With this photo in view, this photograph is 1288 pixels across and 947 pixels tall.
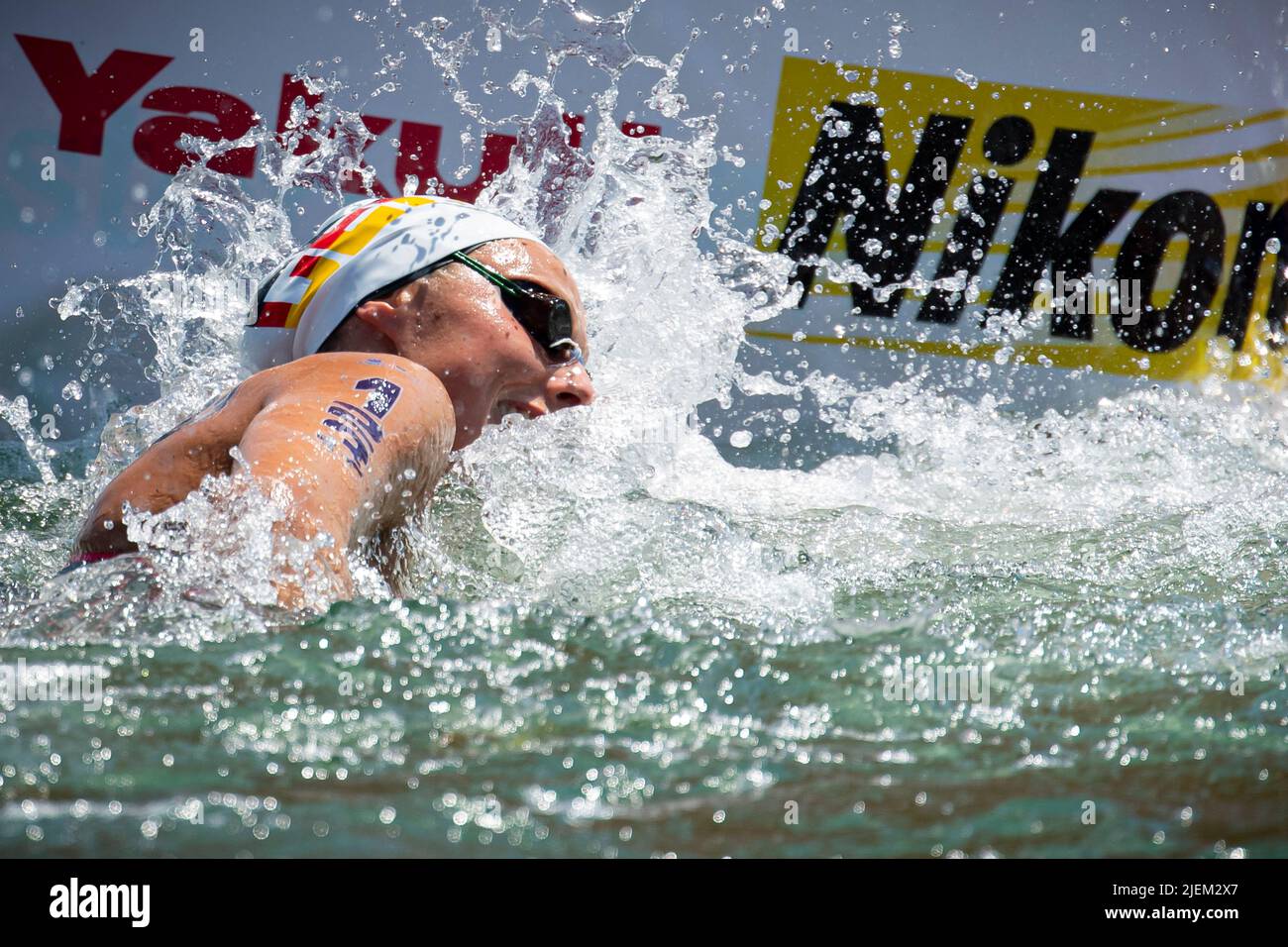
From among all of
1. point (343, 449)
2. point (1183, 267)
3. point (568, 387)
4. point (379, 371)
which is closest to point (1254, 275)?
point (1183, 267)

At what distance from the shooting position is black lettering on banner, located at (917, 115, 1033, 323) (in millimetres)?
4930

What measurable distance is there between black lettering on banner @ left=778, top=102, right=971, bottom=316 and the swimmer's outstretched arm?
3030mm

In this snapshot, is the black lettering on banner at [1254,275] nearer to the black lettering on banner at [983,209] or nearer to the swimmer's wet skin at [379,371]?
the black lettering on banner at [983,209]

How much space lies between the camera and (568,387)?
2658mm

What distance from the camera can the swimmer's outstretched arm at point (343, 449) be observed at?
179cm

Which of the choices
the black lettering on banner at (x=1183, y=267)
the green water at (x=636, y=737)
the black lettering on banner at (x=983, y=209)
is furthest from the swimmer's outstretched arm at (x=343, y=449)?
the black lettering on banner at (x=1183, y=267)

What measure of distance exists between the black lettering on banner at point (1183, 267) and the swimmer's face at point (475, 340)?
332cm

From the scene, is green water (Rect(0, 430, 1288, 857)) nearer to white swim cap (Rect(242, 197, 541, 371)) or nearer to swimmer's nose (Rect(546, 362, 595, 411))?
swimmer's nose (Rect(546, 362, 595, 411))

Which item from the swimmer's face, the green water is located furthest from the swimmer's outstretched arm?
the swimmer's face

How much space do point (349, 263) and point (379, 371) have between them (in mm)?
650

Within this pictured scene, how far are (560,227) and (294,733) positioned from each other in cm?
272

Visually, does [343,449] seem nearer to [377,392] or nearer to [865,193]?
[377,392]

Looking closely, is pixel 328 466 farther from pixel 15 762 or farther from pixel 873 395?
pixel 873 395
